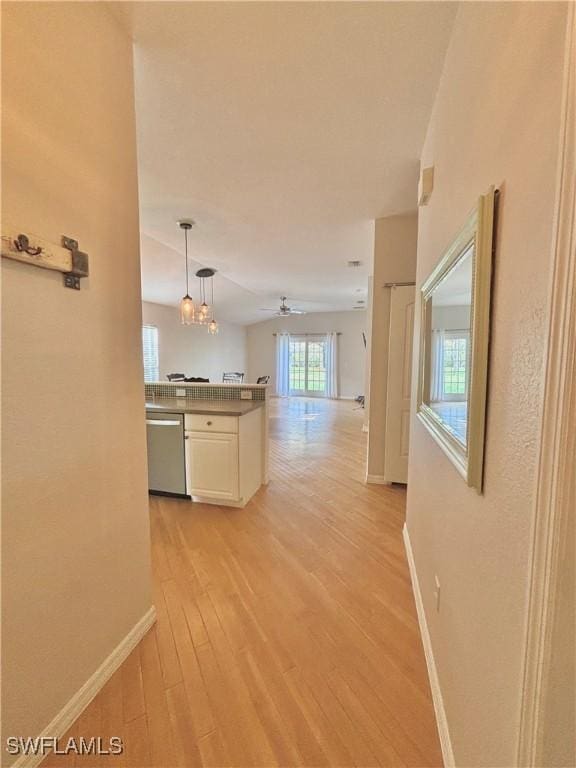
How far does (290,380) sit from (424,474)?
9805mm

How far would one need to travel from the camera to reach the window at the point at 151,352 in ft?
22.4

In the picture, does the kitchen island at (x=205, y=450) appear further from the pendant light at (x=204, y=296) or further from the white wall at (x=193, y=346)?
the white wall at (x=193, y=346)

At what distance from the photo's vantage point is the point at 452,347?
133 cm

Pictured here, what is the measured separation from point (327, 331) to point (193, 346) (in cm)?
453

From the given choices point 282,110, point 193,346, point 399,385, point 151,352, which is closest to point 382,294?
point 399,385

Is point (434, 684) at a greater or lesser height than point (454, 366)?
lesser

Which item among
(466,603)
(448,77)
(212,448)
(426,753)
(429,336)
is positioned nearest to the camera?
(466,603)

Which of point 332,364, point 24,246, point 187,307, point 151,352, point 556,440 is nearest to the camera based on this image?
point 556,440

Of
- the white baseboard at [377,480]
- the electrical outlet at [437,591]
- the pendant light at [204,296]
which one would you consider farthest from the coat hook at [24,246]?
the pendant light at [204,296]

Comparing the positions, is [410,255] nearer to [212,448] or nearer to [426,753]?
[212,448]

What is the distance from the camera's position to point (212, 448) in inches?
116


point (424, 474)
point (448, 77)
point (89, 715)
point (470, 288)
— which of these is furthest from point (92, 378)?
point (448, 77)

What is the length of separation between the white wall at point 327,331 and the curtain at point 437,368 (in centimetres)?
899

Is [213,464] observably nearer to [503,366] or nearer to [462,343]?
[462,343]
